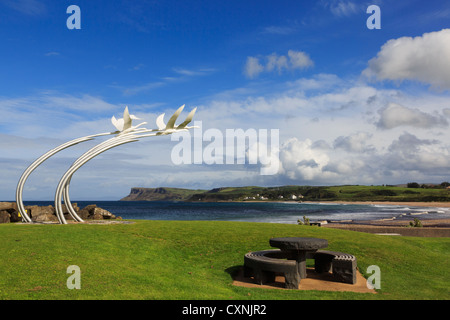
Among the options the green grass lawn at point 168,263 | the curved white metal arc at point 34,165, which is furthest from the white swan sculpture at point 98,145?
the green grass lawn at point 168,263

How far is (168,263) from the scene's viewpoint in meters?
12.0

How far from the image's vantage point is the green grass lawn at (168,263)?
27.9ft

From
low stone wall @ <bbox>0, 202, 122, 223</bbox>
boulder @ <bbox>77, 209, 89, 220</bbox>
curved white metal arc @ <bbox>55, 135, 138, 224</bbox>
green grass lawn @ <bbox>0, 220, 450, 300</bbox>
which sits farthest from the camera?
boulder @ <bbox>77, 209, 89, 220</bbox>

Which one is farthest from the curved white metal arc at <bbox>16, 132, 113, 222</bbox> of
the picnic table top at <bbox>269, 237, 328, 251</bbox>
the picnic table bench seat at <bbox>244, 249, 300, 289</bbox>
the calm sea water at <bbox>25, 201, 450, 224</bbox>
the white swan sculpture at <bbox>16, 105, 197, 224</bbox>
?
the calm sea water at <bbox>25, 201, 450, 224</bbox>

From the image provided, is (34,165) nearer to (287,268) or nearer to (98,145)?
(98,145)

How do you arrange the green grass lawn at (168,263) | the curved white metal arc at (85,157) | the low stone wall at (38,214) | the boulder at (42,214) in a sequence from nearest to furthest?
the green grass lawn at (168,263)
the curved white metal arc at (85,157)
the boulder at (42,214)
the low stone wall at (38,214)

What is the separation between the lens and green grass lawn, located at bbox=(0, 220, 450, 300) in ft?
27.9

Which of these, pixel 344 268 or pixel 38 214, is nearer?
pixel 344 268

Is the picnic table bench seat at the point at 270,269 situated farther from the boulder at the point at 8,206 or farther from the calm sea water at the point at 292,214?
the calm sea water at the point at 292,214

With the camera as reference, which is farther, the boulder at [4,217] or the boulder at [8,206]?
the boulder at [8,206]

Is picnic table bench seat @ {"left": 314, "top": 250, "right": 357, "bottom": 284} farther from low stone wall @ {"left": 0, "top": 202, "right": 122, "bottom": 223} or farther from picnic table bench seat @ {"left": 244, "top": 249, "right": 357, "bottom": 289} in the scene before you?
low stone wall @ {"left": 0, "top": 202, "right": 122, "bottom": 223}

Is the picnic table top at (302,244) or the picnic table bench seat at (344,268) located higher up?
the picnic table top at (302,244)

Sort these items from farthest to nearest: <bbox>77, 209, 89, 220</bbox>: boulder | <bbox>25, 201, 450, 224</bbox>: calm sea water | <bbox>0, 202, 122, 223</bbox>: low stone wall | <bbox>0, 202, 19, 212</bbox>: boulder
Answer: <bbox>25, 201, 450, 224</bbox>: calm sea water → <bbox>77, 209, 89, 220</bbox>: boulder → <bbox>0, 202, 19, 212</bbox>: boulder → <bbox>0, 202, 122, 223</bbox>: low stone wall

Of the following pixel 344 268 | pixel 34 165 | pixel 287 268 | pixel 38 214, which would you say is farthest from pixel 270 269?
pixel 38 214
